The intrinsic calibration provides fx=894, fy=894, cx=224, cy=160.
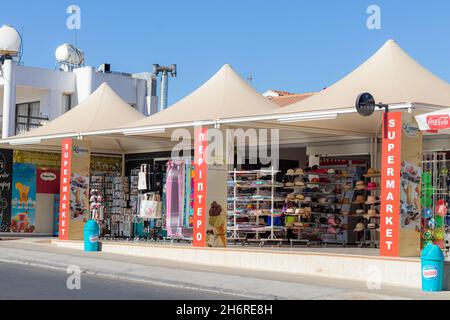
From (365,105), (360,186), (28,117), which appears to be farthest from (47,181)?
(365,105)

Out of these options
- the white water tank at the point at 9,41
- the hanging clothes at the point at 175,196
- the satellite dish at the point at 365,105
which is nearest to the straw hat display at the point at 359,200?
the hanging clothes at the point at 175,196

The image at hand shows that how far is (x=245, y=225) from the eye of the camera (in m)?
23.4

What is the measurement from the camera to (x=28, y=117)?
36969mm

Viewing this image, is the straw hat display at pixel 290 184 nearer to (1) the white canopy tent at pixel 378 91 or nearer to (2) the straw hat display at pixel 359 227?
(2) the straw hat display at pixel 359 227

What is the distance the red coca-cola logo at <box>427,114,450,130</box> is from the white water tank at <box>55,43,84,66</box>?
25.8 metres

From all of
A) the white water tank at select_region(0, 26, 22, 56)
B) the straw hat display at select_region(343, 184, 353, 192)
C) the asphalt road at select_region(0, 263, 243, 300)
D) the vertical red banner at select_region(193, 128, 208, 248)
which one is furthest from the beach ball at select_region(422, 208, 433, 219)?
the white water tank at select_region(0, 26, 22, 56)

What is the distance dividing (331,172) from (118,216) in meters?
8.47

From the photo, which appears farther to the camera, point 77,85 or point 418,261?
point 77,85

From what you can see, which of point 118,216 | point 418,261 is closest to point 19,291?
point 418,261

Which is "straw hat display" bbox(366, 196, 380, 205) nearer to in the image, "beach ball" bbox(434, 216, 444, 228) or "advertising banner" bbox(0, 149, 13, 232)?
"beach ball" bbox(434, 216, 444, 228)

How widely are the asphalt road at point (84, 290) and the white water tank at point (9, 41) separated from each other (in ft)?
68.8

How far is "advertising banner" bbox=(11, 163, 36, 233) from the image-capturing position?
30625 millimetres
